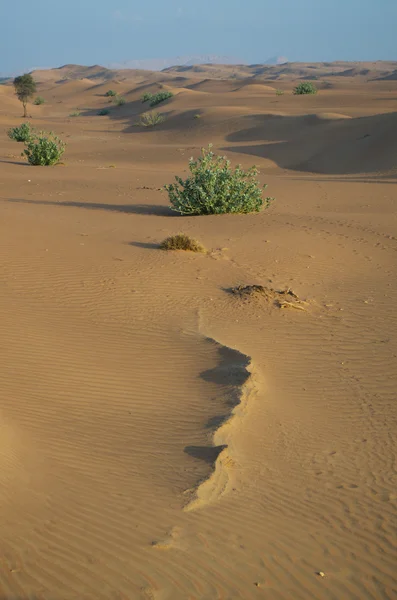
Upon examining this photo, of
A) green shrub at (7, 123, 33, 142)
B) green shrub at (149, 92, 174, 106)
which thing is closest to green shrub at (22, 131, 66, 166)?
green shrub at (7, 123, 33, 142)

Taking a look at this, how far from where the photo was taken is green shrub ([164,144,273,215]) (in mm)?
14555

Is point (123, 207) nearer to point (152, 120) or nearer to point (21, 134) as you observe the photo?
point (21, 134)

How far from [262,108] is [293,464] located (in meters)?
38.7

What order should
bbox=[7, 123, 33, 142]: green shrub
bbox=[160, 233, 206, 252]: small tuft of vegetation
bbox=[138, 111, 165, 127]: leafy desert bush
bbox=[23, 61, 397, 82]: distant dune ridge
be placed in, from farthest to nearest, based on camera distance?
bbox=[23, 61, 397, 82]: distant dune ridge → bbox=[138, 111, 165, 127]: leafy desert bush → bbox=[7, 123, 33, 142]: green shrub → bbox=[160, 233, 206, 252]: small tuft of vegetation

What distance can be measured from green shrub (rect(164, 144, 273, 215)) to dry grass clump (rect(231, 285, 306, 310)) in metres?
5.13

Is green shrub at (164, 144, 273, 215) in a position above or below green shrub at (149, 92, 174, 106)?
below

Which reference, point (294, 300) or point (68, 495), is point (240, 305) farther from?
point (68, 495)

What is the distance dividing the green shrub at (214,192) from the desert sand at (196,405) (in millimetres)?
523

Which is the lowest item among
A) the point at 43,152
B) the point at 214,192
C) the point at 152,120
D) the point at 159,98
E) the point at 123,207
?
the point at 123,207

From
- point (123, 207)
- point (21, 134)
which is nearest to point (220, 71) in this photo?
point (21, 134)

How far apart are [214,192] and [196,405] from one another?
8946 millimetres

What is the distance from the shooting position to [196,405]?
6.39m

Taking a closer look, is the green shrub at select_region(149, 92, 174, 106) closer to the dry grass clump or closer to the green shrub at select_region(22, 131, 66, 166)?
the green shrub at select_region(22, 131, 66, 166)

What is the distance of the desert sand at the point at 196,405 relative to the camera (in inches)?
156
